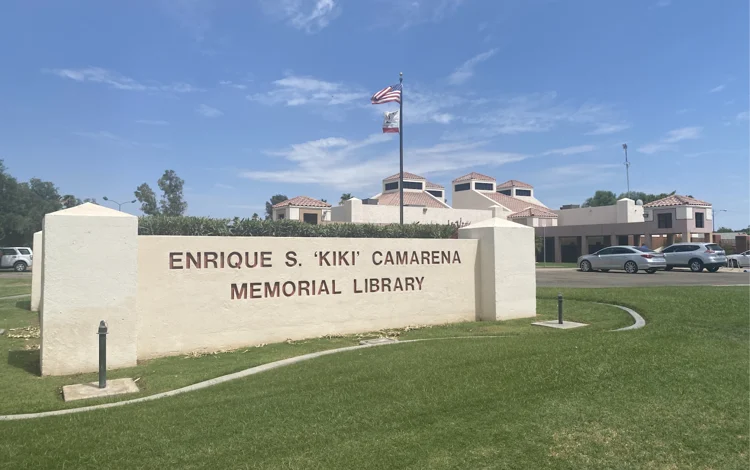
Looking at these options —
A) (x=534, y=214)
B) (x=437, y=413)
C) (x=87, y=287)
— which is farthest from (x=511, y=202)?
(x=437, y=413)

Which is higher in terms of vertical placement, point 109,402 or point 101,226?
point 101,226

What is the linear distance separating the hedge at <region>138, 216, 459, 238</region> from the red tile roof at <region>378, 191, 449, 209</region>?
30.2 metres

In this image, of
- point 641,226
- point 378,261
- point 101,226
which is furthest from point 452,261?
point 641,226

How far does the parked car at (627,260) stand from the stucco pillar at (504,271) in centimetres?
1800

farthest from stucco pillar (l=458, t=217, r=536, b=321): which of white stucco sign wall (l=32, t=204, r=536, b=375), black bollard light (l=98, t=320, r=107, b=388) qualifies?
black bollard light (l=98, t=320, r=107, b=388)

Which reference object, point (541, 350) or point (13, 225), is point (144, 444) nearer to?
point (541, 350)

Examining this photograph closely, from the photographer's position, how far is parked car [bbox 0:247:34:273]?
1522 inches

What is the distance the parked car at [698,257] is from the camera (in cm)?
2883

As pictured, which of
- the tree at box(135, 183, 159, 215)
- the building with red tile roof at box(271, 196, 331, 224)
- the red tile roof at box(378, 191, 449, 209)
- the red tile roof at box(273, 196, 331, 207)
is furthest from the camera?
the tree at box(135, 183, 159, 215)

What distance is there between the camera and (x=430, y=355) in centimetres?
780

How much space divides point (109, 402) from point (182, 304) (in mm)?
2820

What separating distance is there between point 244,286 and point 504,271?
6.25m

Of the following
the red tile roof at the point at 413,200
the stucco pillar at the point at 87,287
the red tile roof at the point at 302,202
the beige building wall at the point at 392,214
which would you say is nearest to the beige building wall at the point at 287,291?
the stucco pillar at the point at 87,287

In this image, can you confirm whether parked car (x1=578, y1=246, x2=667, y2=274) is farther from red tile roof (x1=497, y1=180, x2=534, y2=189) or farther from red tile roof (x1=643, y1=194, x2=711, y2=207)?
red tile roof (x1=497, y1=180, x2=534, y2=189)
